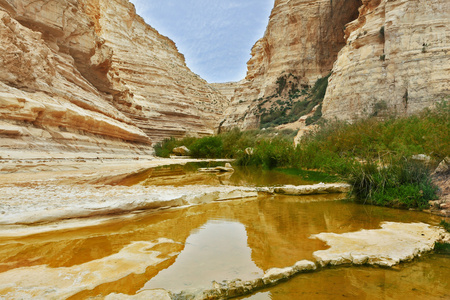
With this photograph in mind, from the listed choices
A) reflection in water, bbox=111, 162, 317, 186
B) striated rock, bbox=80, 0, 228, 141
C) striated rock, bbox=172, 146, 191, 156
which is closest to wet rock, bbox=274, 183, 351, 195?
reflection in water, bbox=111, 162, 317, 186

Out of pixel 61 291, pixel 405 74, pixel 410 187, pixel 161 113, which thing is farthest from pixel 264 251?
pixel 161 113

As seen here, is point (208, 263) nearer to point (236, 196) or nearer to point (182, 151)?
point (236, 196)

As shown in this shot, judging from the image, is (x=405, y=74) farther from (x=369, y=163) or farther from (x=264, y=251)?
(x=264, y=251)

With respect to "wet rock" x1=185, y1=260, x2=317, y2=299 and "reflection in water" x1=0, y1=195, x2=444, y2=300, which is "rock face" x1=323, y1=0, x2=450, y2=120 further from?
"wet rock" x1=185, y1=260, x2=317, y2=299

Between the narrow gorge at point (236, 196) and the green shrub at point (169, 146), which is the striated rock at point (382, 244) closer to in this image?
the narrow gorge at point (236, 196)

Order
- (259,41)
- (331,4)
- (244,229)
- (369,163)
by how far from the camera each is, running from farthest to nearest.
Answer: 1. (259,41)
2. (331,4)
3. (369,163)
4. (244,229)

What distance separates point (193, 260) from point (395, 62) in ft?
60.6

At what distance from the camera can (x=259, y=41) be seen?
163ft

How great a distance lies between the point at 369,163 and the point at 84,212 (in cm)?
485

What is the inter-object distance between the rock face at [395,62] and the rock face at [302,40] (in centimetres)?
1075

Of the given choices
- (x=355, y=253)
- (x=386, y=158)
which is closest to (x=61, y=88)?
(x=386, y=158)

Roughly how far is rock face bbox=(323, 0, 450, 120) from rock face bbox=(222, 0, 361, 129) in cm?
1075

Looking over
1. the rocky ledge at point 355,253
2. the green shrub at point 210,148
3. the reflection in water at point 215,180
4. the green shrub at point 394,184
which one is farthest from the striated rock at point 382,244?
the green shrub at point 210,148

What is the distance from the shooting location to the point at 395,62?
15.7 meters
